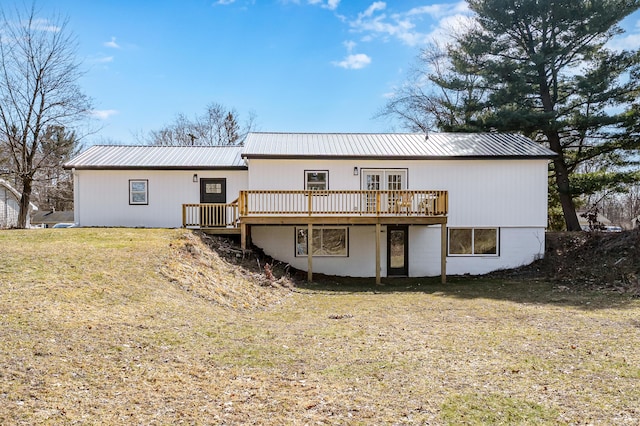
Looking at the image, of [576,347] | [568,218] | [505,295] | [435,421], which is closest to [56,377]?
[435,421]

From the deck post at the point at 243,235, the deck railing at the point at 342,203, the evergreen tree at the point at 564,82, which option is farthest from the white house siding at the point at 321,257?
the evergreen tree at the point at 564,82

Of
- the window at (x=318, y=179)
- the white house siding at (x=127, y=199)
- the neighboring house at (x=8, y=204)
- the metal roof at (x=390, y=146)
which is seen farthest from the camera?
the neighboring house at (x=8, y=204)

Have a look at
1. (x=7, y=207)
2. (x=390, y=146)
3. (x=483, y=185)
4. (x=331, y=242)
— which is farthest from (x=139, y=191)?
(x=7, y=207)

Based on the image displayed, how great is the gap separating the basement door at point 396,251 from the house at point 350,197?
0.13 feet

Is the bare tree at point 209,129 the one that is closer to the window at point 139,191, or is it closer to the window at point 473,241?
the window at point 139,191

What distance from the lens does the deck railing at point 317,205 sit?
14672mm

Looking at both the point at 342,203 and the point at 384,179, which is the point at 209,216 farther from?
the point at 384,179

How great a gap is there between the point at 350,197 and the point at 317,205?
1226 millimetres

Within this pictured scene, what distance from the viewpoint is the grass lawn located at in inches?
168

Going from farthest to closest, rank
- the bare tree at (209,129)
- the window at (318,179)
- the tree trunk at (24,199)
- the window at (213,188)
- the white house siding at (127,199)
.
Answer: the bare tree at (209,129)
the tree trunk at (24,199)
the window at (213,188)
the white house siding at (127,199)
the window at (318,179)

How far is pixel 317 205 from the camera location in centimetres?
1566

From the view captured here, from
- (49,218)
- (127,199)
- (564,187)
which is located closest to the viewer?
(127,199)

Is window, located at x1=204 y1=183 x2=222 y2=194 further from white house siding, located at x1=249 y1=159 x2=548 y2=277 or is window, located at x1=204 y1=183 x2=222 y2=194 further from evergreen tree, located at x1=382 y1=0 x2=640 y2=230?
evergreen tree, located at x1=382 y1=0 x2=640 y2=230

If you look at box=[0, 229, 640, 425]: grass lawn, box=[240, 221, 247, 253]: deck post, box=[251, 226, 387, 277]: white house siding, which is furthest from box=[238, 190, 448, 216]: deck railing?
box=[0, 229, 640, 425]: grass lawn
